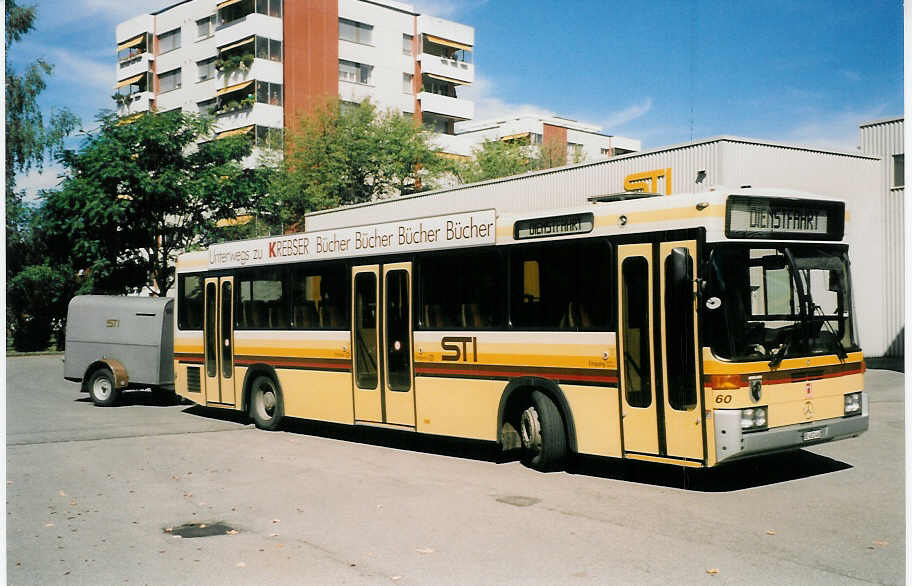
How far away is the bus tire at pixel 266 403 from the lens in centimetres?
1476

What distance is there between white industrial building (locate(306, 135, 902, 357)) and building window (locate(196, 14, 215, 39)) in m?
28.1

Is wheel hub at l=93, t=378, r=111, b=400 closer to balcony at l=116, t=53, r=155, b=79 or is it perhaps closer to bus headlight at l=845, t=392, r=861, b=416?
bus headlight at l=845, t=392, r=861, b=416

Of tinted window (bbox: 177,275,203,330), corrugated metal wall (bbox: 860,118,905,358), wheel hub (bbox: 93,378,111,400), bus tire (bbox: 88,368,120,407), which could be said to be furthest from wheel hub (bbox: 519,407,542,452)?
corrugated metal wall (bbox: 860,118,905,358)

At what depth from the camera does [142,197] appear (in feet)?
110

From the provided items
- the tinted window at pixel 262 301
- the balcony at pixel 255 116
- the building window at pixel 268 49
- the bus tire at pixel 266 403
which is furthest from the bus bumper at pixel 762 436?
the building window at pixel 268 49

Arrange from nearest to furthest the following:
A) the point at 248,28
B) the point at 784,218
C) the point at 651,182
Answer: the point at 784,218 → the point at 651,182 → the point at 248,28

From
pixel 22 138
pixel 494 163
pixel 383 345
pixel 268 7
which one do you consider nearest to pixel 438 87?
pixel 494 163

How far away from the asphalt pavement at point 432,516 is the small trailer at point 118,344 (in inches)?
216

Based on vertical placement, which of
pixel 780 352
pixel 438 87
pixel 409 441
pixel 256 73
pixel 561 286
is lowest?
pixel 409 441

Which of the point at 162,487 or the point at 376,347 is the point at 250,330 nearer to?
the point at 376,347

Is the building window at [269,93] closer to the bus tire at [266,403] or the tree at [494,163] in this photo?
the tree at [494,163]

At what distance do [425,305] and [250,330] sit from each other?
4.47 meters

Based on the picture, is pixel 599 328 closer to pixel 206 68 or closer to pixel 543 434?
pixel 543 434

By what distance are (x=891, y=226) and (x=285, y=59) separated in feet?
117
